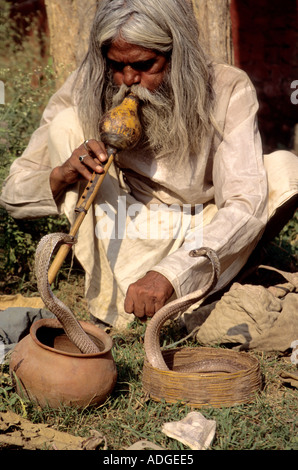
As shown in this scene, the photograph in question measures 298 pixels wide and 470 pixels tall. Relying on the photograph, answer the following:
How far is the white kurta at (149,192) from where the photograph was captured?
3.89 meters

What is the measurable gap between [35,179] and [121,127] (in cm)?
84

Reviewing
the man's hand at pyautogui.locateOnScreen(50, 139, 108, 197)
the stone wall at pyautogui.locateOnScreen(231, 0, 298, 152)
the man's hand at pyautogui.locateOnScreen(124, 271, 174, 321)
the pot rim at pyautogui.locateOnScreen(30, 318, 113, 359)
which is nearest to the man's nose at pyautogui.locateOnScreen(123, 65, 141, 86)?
the man's hand at pyautogui.locateOnScreen(50, 139, 108, 197)

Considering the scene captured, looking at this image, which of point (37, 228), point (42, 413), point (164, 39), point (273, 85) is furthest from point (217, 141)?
point (273, 85)

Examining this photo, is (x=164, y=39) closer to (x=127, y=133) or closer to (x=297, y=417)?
(x=127, y=133)

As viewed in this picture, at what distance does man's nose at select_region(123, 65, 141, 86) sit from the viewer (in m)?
3.65

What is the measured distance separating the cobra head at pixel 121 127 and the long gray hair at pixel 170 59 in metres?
0.33

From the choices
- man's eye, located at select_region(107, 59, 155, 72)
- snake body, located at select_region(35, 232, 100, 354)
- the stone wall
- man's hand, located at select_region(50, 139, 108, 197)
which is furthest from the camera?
the stone wall

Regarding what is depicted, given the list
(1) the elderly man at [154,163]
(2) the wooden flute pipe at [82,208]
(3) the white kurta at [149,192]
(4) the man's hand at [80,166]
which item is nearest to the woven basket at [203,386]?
(1) the elderly man at [154,163]

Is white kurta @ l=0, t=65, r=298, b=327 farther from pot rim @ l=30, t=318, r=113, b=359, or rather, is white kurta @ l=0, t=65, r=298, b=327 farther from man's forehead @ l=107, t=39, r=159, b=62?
pot rim @ l=30, t=318, r=113, b=359

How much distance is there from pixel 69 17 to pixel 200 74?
252 centimetres

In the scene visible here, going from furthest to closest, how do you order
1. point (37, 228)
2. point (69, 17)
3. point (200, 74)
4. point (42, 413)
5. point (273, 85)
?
1. point (273, 85)
2. point (69, 17)
3. point (37, 228)
4. point (200, 74)
5. point (42, 413)

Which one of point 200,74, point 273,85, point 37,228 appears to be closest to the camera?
point 200,74

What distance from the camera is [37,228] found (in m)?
4.74

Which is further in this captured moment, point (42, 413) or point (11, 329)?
point (11, 329)
